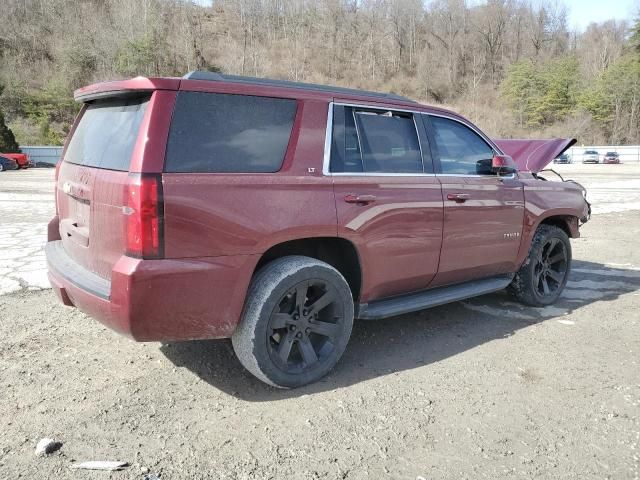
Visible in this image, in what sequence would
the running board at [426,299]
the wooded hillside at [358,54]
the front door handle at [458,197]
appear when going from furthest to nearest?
the wooded hillside at [358,54] < the front door handle at [458,197] < the running board at [426,299]

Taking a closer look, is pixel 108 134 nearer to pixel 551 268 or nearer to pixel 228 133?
pixel 228 133

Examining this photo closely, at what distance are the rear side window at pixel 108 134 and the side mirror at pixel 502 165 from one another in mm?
2885

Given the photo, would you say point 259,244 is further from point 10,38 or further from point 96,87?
point 10,38

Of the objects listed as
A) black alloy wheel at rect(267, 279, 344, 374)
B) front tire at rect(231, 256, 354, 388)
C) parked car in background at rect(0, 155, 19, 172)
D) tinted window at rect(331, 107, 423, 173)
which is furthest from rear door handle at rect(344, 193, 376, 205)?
parked car in background at rect(0, 155, 19, 172)

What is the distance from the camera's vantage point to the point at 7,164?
109ft

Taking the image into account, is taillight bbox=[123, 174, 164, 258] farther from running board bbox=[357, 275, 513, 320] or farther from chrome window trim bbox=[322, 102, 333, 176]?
running board bbox=[357, 275, 513, 320]

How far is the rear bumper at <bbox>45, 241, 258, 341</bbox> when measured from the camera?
2.86m

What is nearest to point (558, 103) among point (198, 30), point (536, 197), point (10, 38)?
point (198, 30)

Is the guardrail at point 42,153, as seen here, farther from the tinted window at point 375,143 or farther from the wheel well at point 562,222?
the tinted window at point 375,143

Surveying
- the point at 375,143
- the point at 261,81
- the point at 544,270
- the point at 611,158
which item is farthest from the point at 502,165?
the point at 611,158

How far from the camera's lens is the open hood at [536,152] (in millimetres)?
5930

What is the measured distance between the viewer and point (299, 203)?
3344 mm

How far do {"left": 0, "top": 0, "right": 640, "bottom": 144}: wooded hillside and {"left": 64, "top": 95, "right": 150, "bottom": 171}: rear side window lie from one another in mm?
50021

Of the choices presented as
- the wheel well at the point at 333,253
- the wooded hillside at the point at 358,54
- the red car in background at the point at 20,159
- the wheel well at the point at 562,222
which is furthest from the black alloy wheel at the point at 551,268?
the wooded hillside at the point at 358,54
